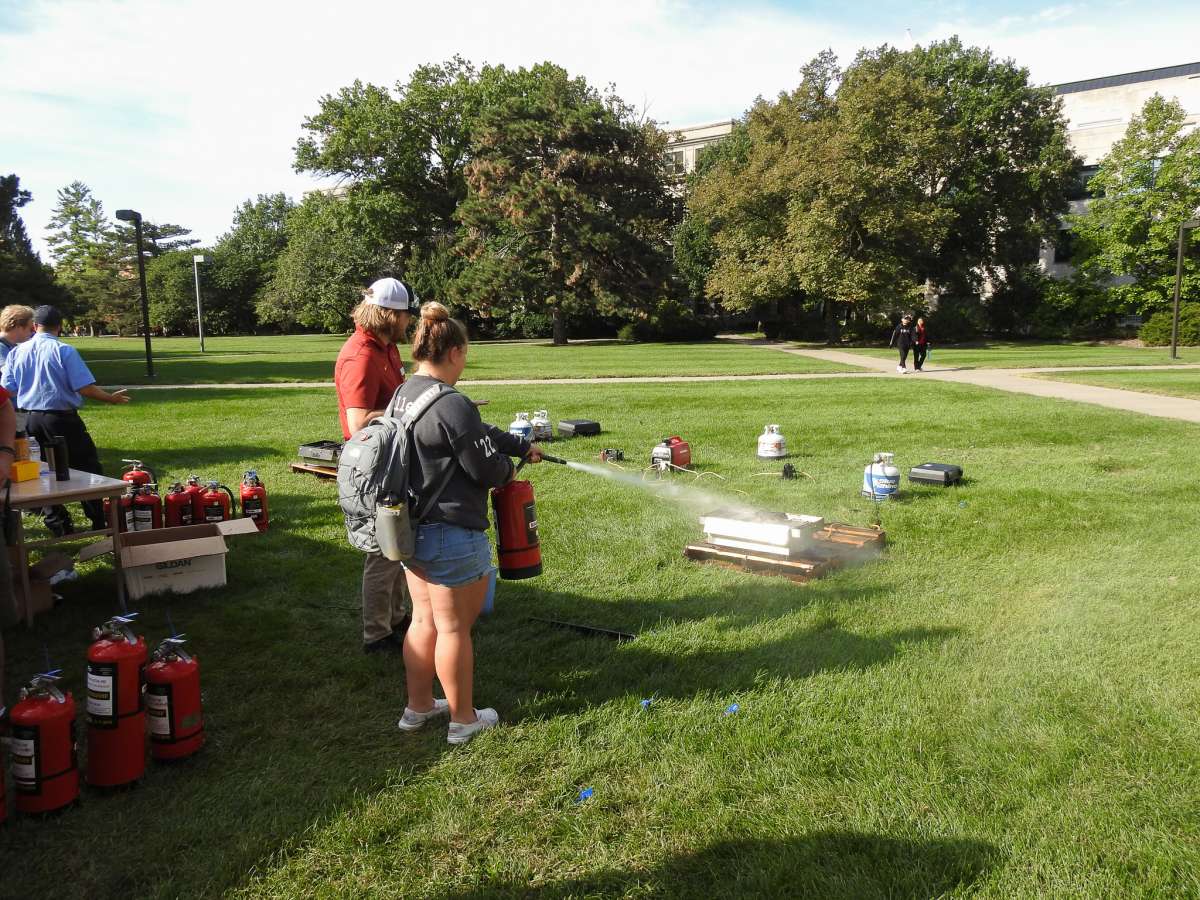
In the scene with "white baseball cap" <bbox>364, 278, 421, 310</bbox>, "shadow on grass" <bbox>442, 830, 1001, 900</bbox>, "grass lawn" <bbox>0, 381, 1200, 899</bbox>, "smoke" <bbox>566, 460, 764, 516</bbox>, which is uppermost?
"white baseball cap" <bbox>364, 278, 421, 310</bbox>

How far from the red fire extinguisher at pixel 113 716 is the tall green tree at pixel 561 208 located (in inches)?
1652

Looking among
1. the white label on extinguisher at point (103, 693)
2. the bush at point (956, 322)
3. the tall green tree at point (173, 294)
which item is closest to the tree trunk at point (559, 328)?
the bush at point (956, 322)

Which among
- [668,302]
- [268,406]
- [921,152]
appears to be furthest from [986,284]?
[268,406]

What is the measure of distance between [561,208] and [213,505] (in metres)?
40.0

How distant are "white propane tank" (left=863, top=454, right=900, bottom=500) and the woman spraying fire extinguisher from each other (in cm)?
522

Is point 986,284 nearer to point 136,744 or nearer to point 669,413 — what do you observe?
point 669,413

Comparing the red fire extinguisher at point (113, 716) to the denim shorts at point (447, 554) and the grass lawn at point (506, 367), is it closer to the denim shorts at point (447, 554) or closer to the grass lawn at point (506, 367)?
the denim shorts at point (447, 554)

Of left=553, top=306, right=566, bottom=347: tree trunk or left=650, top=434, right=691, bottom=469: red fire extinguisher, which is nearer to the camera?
left=650, top=434, right=691, bottom=469: red fire extinguisher

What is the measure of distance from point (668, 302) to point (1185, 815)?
155 ft

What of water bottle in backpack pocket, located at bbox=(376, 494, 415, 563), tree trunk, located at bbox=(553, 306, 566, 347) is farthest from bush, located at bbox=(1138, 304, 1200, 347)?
water bottle in backpack pocket, located at bbox=(376, 494, 415, 563)

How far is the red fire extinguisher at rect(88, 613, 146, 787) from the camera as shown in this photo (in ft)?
11.2

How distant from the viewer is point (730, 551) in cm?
632

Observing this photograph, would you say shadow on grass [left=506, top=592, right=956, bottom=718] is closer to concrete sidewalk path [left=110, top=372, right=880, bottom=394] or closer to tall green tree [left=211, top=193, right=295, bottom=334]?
concrete sidewalk path [left=110, top=372, right=880, bottom=394]

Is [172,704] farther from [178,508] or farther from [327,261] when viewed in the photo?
[327,261]
